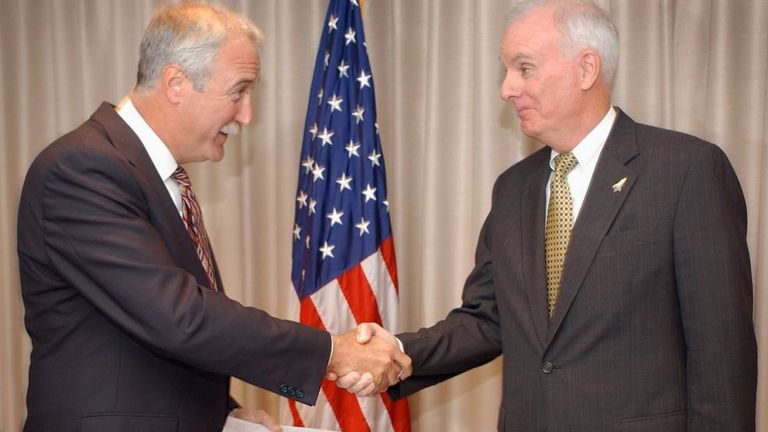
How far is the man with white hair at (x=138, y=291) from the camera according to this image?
219 centimetres

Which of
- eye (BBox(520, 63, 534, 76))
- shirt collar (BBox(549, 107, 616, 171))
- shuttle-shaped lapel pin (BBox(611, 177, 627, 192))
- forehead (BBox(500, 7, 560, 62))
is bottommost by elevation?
shuttle-shaped lapel pin (BBox(611, 177, 627, 192))

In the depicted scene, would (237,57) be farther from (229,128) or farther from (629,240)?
(629,240)

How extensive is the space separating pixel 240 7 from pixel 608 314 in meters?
3.06

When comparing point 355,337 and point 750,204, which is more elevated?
point 750,204

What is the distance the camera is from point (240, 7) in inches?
187

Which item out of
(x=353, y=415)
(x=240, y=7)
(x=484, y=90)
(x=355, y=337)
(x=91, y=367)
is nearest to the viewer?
(x=91, y=367)

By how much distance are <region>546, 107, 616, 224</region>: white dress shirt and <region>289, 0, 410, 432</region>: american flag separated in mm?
1499

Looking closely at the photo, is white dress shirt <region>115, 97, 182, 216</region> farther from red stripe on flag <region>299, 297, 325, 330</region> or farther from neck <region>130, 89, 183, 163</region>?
red stripe on flag <region>299, 297, 325, 330</region>

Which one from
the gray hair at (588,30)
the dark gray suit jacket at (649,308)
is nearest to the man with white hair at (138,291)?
the dark gray suit jacket at (649,308)

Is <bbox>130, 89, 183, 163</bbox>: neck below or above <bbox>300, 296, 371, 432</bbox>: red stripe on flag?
above

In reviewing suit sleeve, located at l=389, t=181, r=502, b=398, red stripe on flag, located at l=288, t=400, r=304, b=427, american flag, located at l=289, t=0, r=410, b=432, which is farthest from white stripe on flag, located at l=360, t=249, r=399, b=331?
suit sleeve, located at l=389, t=181, r=502, b=398

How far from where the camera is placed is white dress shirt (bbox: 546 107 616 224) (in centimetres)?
269

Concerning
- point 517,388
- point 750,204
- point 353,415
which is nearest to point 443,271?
point 353,415

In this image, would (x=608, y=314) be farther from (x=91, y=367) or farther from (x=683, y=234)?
(x=91, y=367)
